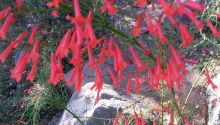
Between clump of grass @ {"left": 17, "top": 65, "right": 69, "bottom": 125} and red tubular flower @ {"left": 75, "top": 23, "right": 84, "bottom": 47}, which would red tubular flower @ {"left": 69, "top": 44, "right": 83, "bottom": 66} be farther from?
clump of grass @ {"left": 17, "top": 65, "right": 69, "bottom": 125}

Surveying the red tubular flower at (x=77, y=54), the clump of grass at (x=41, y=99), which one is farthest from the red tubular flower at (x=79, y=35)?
the clump of grass at (x=41, y=99)

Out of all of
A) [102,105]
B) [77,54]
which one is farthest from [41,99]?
[77,54]

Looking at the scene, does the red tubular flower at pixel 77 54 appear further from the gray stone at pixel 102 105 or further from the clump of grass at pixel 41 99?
the gray stone at pixel 102 105

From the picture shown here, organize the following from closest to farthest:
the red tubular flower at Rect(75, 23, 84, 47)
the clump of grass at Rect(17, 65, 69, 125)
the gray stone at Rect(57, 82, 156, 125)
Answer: the red tubular flower at Rect(75, 23, 84, 47), the clump of grass at Rect(17, 65, 69, 125), the gray stone at Rect(57, 82, 156, 125)

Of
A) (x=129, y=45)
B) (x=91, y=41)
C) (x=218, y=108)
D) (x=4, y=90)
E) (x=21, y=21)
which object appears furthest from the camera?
(x=21, y=21)

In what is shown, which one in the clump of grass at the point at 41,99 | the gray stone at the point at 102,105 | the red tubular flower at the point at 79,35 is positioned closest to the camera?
the red tubular flower at the point at 79,35

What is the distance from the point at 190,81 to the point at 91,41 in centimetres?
329

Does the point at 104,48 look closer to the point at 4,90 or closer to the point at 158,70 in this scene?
the point at 158,70

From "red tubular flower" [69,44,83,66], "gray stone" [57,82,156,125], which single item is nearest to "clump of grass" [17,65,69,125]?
"gray stone" [57,82,156,125]

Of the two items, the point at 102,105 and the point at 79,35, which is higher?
the point at 79,35

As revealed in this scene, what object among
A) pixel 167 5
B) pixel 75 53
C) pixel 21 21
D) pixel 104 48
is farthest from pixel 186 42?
pixel 21 21

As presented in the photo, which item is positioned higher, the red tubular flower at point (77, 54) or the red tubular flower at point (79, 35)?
the red tubular flower at point (79, 35)

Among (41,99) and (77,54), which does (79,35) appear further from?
(41,99)

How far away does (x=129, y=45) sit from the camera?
2354 millimetres
